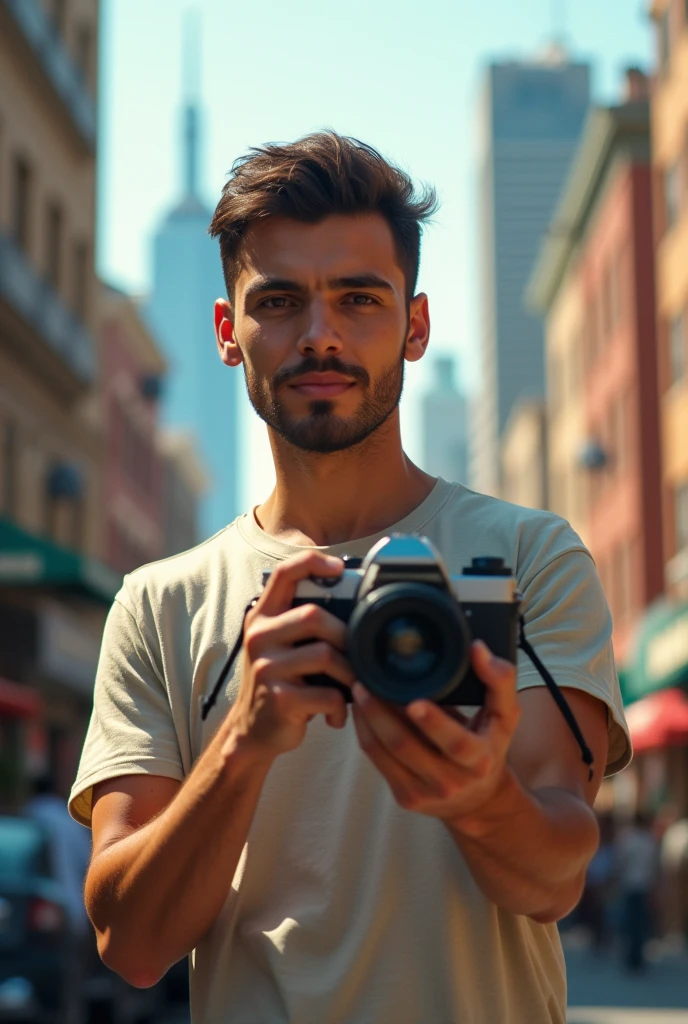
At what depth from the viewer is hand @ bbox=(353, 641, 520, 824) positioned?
2.46 m

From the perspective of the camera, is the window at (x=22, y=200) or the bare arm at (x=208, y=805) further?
the window at (x=22, y=200)

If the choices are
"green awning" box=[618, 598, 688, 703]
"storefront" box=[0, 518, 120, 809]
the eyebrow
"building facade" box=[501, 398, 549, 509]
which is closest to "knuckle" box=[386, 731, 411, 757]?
the eyebrow

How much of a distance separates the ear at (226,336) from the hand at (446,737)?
1.12 m

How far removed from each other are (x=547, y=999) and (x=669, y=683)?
3148 cm

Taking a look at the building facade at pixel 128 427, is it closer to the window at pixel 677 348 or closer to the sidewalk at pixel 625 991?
the window at pixel 677 348

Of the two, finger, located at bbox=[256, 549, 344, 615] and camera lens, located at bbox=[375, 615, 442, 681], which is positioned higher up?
finger, located at bbox=[256, 549, 344, 615]

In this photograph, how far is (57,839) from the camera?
1240 centimetres

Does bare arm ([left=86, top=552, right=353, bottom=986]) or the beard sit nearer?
bare arm ([left=86, top=552, right=353, bottom=986])

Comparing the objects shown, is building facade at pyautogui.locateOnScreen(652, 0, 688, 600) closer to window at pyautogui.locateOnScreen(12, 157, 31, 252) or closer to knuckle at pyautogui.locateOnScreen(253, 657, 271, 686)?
window at pyautogui.locateOnScreen(12, 157, 31, 252)

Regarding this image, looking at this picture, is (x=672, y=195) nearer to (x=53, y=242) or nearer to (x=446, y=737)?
(x=53, y=242)

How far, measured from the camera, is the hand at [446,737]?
2.46 metres

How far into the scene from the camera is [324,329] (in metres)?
3.22

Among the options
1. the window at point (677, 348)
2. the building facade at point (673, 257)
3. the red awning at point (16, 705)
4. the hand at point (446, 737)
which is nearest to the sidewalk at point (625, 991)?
the red awning at point (16, 705)

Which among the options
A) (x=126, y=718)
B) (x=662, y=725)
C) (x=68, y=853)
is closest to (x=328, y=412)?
(x=126, y=718)
